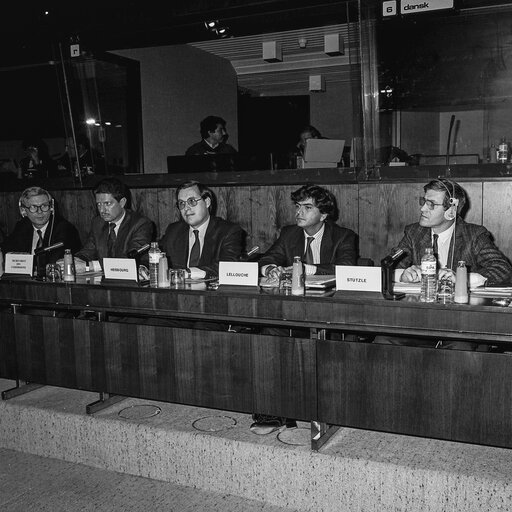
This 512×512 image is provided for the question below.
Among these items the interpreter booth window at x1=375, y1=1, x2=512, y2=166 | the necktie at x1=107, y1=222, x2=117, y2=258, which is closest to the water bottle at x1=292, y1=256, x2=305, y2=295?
the necktie at x1=107, y1=222, x2=117, y2=258

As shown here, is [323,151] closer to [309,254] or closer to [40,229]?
[309,254]

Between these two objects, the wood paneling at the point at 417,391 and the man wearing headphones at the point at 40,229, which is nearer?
the wood paneling at the point at 417,391

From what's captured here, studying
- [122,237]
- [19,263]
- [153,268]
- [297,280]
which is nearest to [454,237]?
[297,280]

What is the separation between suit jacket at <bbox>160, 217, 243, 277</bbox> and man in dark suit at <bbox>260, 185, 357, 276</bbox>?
0.18 meters

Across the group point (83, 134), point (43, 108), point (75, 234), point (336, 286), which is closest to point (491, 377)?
point (336, 286)

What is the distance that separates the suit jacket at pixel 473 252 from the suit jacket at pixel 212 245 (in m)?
0.89

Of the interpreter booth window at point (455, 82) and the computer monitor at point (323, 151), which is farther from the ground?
the interpreter booth window at point (455, 82)

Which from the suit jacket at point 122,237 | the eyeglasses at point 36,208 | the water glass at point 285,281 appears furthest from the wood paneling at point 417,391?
the eyeglasses at point 36,208

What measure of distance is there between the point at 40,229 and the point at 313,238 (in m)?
1.73

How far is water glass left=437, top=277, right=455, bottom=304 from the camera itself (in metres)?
2.09

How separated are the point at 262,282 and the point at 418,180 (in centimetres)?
137

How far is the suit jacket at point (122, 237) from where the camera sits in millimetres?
3541

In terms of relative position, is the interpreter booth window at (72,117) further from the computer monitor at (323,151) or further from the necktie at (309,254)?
the necktie at (309,254)

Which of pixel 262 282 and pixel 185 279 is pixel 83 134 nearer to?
pixel 185 279
